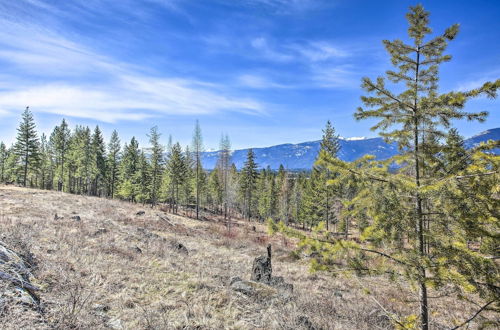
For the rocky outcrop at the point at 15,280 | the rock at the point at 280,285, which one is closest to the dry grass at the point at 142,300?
the rocky outcrop at the point at 15,280

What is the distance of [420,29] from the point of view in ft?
16.1

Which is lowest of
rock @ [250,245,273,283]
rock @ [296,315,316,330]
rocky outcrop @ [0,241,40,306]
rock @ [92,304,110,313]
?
rock @ [250,245,273,283]

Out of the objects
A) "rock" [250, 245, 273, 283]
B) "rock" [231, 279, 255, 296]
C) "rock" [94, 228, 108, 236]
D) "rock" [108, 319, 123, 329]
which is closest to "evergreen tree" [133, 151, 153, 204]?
"rock" [94, 228, 108, 236]

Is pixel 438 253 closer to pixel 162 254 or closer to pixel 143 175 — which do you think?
pixel 162 254

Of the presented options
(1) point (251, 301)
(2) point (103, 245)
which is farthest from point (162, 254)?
(1) point (251, 301)

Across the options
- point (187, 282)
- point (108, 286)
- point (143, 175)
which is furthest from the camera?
point (143, 175)

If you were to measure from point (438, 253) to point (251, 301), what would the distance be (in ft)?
15.9

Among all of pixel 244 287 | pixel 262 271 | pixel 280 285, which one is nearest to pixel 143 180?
pixel 262 271

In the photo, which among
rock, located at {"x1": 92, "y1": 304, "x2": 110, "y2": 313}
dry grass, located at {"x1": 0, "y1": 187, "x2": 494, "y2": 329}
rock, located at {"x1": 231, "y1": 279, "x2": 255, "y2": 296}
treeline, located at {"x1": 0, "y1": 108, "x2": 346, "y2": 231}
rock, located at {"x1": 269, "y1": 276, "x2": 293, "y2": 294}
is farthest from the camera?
treeline, located at {"x1": 0, "y1": 108, "x2": 346, "y2": 231}

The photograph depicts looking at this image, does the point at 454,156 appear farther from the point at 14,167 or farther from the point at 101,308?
the point at 14,167

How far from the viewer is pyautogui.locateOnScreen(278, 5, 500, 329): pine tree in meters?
3.89

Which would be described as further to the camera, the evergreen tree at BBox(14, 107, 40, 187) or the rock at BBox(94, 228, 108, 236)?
the evergreen tree at BBox(14, 107, 40, 187)

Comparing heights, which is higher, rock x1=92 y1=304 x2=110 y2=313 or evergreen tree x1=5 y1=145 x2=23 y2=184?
evergreen tree x1=5 y1=145 x2=23 y2=184

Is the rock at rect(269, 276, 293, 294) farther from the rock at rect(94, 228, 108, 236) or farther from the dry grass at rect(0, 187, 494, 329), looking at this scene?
the rock at rect(94, 228, 108, 236)
